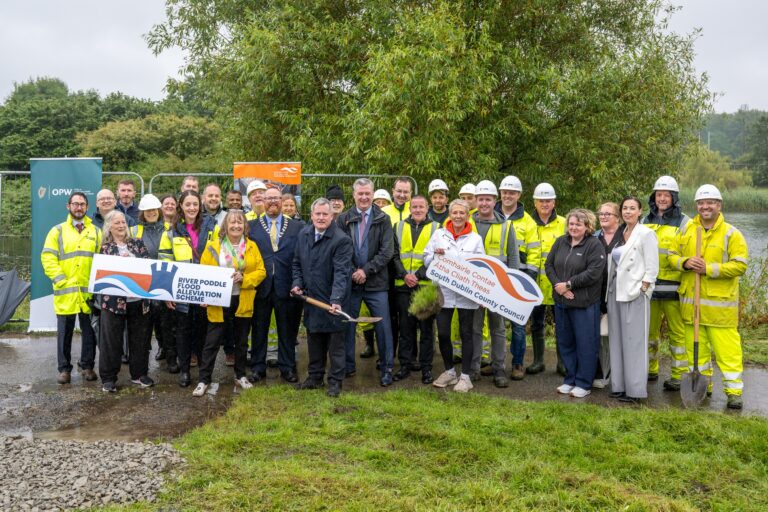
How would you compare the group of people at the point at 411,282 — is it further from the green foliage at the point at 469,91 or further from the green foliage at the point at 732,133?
the green foliage at the point at 732,133

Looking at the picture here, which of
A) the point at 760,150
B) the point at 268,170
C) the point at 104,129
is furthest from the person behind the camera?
the point at 760,150

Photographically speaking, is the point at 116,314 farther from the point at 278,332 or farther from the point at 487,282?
the point at 487,282

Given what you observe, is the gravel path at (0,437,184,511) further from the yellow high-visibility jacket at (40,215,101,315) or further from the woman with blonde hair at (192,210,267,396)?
the yellow high-visibility jacket at (40,215,101,315)

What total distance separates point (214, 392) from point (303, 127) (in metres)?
6.81

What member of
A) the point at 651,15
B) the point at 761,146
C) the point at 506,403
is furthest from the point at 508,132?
the point at 761,146

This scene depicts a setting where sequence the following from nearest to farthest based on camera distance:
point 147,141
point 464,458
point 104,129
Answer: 1. point 464,458
2. point 147,141
3. point 104,129

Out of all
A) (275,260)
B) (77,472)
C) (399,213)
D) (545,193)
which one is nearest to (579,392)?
(545,193)

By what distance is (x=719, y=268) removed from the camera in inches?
251

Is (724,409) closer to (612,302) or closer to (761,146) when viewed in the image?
(612,302)

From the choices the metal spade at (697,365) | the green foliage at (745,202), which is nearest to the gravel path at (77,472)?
the metal spade at (697,365)

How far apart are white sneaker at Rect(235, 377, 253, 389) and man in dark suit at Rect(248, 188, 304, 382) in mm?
162

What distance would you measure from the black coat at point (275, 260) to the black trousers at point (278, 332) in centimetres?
12

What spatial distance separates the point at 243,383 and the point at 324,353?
0.91 m

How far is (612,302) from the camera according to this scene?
22.0 ft
